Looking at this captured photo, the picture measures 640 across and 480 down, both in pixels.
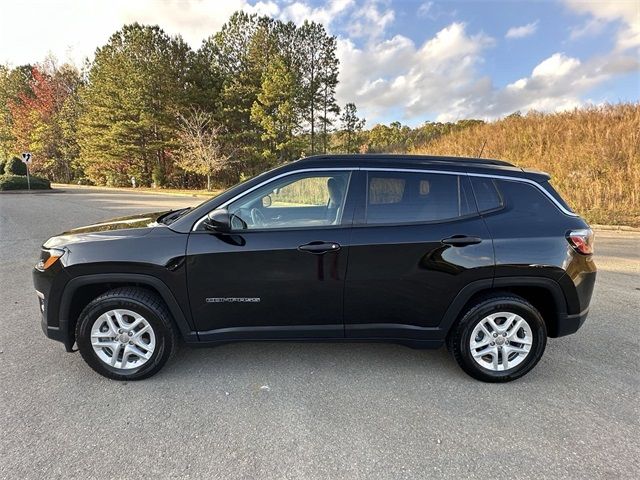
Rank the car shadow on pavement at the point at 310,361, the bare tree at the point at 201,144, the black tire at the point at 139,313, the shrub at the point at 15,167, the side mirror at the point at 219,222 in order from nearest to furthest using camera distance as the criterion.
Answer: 1. the side mirror at the point at 219,222
2. the black tire at the point at 139,313
3. the car shadow on pavement at the point at 310,361
4. the shrub at the point at 15,167
5. the bare tree at the point at 201,144

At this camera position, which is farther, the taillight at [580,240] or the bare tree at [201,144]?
the bare tree at [201,144]

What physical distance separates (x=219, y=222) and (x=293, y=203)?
31.4 inches

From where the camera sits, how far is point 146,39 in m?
32.3

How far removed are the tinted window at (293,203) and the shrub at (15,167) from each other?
1338 inches

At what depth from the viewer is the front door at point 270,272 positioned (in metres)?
2.82

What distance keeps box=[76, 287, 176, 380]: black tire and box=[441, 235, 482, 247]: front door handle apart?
2.26m

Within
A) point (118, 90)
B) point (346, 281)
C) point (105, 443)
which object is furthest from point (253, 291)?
point (118, 90)

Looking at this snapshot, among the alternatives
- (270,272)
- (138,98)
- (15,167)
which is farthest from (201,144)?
(270,272)

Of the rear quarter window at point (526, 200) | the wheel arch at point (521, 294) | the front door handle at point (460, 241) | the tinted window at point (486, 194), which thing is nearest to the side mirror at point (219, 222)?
the front door handle at point (460, 241)

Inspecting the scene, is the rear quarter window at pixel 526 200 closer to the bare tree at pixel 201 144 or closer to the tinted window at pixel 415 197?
the tinted window at pixel 415 197

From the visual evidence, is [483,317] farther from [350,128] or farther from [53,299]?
[350,128]

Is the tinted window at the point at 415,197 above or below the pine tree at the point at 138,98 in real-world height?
below

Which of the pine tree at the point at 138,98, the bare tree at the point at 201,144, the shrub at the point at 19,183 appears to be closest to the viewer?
the shrub at the point at 19,183

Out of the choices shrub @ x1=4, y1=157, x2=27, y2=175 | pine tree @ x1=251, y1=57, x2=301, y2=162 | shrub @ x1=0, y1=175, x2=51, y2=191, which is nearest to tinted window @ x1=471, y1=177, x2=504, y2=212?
pine tree @ x1=251, y1=57, x2=301, y2=162
